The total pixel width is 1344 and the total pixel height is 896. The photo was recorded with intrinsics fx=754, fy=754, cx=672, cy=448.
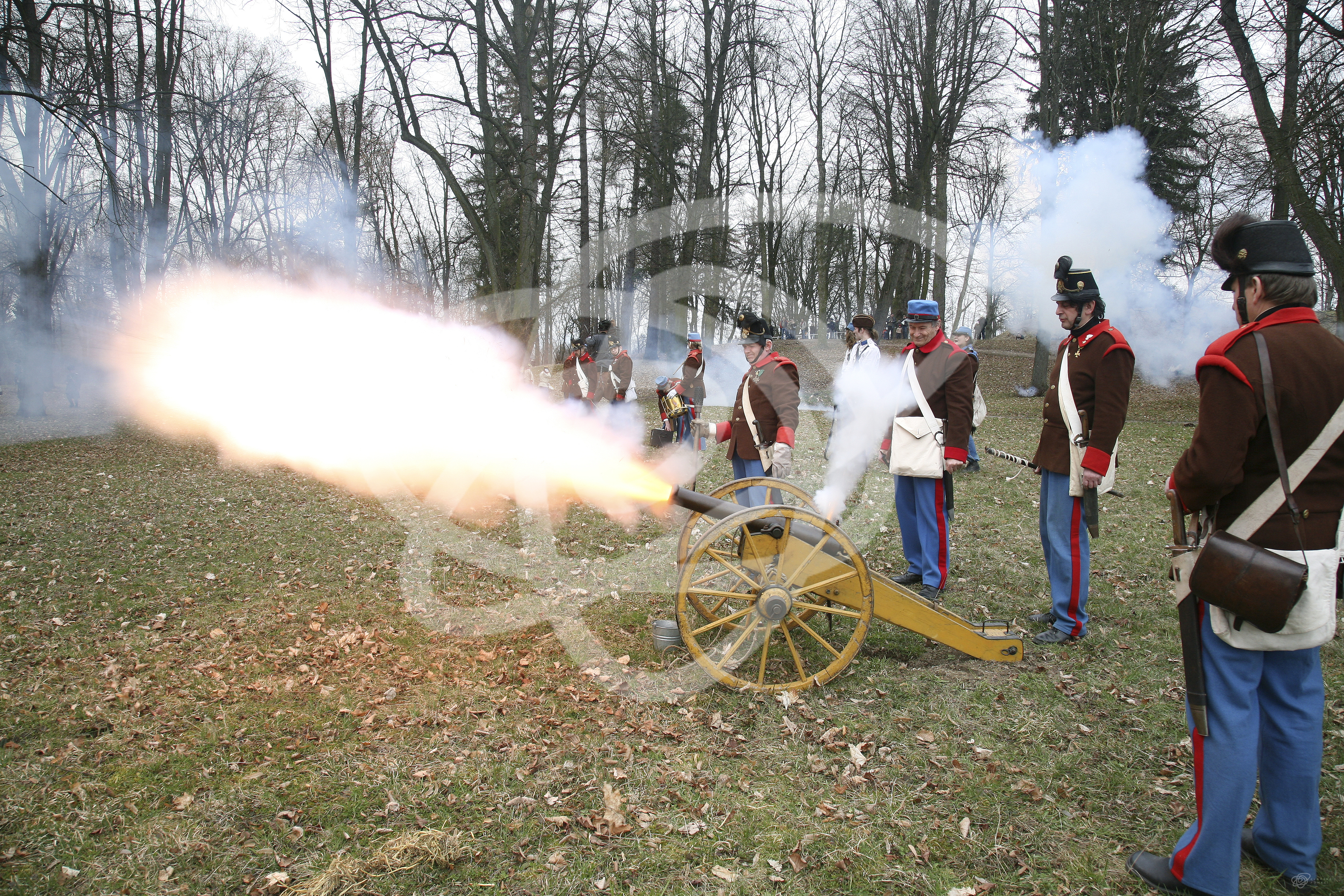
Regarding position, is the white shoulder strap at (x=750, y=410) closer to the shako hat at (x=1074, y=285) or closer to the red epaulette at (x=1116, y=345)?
the shako hat at (x=1074, y=285)

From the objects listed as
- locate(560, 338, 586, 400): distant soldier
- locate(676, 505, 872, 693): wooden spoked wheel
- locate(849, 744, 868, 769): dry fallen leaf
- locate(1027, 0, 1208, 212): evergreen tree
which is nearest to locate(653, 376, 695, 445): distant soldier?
locate(560, 338, 586, 400): distant soldier

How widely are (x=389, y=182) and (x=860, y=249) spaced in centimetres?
2260

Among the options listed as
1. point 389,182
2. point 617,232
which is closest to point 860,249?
point 617,232

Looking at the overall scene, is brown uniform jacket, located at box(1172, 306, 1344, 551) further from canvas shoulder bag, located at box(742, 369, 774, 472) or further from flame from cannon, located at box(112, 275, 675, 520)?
flame from cannon, located at box(112, 275, 675, 520)

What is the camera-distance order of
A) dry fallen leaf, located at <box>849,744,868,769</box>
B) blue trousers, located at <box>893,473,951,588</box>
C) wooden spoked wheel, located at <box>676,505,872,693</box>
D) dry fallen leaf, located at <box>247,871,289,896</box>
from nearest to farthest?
dry fallen leaf, located at <box>247,871,289,896</box>, dry fallen leaf, located at <box>849,744,868,769</box>, wooden spoked wheel, located at <box>676,505,872,693</box>, blue trousers, located at <box>893,473,951,588</box>

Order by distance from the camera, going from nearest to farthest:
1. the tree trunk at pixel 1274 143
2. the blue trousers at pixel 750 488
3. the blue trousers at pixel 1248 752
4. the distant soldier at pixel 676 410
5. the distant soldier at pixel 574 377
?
the blue trousers at pixel 1248 752 → the blue trousers at pixel 750 488 → the distant soldier at pixel 676 410 → the tree trunk at pixel 1274 143 → the distant soldier at pixel 574 377

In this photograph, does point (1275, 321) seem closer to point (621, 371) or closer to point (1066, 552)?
point (1066, 552)

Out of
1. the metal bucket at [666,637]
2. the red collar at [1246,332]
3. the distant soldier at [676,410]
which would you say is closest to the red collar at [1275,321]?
the red collar at [1246,332]

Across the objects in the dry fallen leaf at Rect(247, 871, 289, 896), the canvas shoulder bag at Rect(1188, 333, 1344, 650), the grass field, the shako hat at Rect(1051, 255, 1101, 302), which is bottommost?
the dry fallen leaf at Rect(247, 871, 289, 896)

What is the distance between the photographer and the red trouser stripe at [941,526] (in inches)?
213

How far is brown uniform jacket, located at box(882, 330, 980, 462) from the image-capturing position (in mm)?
5305

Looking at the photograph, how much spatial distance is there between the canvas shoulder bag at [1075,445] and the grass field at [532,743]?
102 cm

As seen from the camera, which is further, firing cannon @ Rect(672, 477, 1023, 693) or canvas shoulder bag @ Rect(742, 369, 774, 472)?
canvas shoulder bag @ Rect(742, 369, 774, 472)

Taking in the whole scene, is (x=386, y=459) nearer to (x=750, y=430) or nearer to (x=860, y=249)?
(x=750, y=430)
